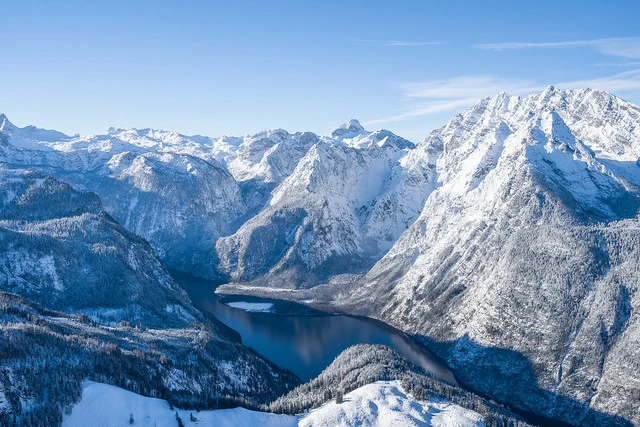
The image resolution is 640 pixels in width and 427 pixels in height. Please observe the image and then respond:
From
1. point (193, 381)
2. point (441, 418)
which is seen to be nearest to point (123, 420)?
point (193, 381)

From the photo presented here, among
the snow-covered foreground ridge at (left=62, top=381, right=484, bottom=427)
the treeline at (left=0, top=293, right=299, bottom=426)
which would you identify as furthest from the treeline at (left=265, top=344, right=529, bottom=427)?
the treeline at (left=0, top=293, right=299, bottom=426)

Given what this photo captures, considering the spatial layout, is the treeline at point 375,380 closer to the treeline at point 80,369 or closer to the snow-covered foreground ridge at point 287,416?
the snow-covered foreground ridge at point 287,416

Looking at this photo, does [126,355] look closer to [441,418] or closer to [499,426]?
[441,418]

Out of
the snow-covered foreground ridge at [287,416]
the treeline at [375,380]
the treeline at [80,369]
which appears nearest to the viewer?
the treeline at [80,369]

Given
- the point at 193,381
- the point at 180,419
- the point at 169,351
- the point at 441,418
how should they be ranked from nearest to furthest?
the point at 180,419
the point at 441,418
the point at 193,381
the point at 169,351

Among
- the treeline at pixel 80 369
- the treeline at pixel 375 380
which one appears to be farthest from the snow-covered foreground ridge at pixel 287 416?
the treeline at pixel 80 369

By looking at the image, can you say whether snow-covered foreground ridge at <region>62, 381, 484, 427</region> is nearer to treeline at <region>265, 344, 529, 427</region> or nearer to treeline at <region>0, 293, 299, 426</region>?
treeline at <region>265, 344, 529, 427</region>

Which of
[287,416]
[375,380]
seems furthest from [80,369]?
[375,380]

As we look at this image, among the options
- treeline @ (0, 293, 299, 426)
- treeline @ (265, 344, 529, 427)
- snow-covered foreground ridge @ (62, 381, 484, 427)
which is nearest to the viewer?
treeline @ (0, 293, 299, 426)
